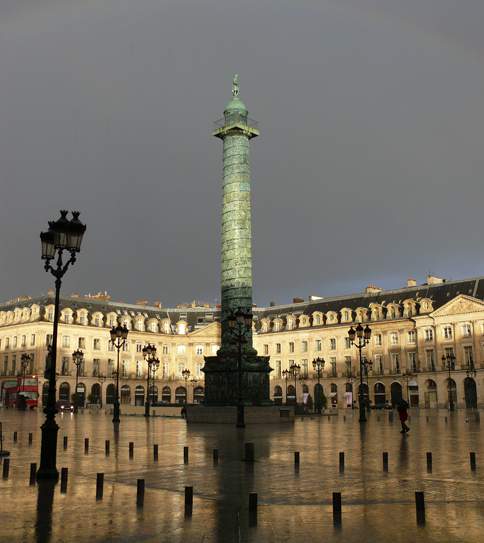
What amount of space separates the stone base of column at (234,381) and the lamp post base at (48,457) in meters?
27.4

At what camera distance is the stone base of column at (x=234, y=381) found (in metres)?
39.2

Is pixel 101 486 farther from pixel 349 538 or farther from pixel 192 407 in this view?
pixel 192 407

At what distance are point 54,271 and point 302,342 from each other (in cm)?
7108

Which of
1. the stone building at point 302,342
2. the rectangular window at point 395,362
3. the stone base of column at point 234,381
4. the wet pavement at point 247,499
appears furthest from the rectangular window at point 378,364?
the wet pavement at point 247,499

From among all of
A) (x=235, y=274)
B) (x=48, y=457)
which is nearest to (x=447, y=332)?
(x=235, y=274)

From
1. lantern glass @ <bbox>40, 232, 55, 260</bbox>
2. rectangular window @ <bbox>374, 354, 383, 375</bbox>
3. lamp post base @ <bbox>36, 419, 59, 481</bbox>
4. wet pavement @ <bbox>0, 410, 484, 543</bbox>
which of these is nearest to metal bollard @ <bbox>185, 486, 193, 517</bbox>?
wet pavement @ <bbox>0, 410, 484, 543</bbox>

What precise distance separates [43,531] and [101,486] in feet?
7.51

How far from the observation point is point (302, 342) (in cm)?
8281

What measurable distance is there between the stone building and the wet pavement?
5212cm

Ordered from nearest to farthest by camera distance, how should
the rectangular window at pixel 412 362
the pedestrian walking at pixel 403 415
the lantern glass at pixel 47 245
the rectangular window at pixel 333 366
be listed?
the lantern glass at pixel 47 245 < the pedestrian walking at pixel 403 415 < the rectangular window at pixel 412 362 < the rectangular window at pixel 333 366

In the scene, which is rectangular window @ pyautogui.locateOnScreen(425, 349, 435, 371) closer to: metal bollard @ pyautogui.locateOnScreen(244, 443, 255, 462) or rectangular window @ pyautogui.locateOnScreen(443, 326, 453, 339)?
rectangular window @ pyautogui.locateOnScreen(443, 326, 453, 339)

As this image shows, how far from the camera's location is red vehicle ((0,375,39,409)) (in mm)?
66500

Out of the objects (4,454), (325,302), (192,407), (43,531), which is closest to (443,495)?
(43,531)

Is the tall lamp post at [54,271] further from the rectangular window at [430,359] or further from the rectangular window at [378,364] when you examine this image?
the rectangular window at [378,364]
